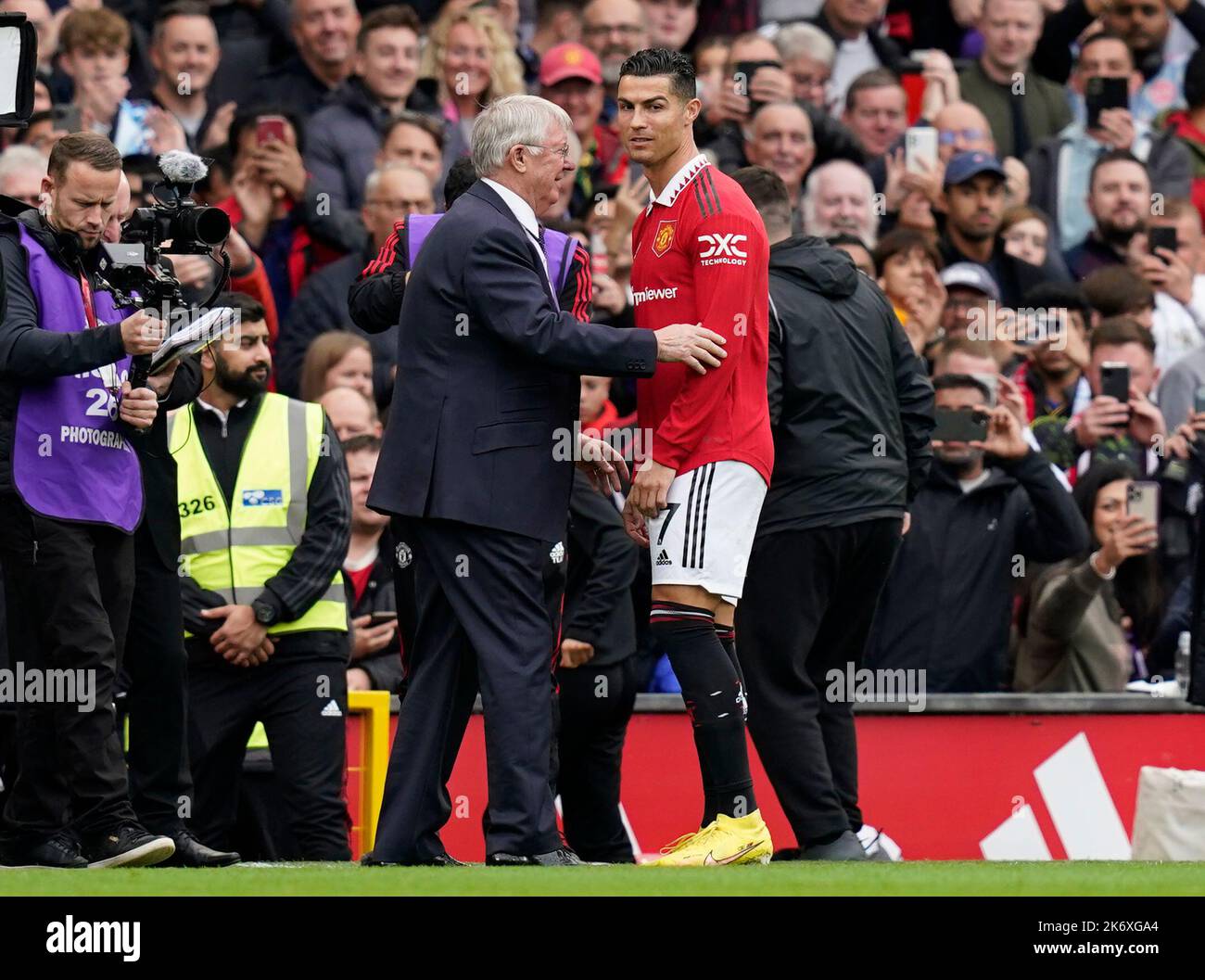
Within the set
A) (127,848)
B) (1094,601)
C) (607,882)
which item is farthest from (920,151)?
(607,882)

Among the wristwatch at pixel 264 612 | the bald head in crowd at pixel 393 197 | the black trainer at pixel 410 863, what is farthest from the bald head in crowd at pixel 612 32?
the black trainer at pixel 410 863

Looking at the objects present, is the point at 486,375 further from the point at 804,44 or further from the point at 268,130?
the point at 804,44

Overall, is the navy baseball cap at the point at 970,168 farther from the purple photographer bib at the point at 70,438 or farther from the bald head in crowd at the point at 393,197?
the purple photographer bib at the point at 70,438

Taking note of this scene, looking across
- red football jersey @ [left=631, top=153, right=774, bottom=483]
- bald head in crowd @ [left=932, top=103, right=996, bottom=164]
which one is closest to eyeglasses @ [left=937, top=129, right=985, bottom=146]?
bald head in crowd @ [left=932, top=103, right=996, bottom=164]

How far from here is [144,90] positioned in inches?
534

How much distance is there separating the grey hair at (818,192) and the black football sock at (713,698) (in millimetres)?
6049

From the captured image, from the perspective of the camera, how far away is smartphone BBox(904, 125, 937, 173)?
13.9 meters

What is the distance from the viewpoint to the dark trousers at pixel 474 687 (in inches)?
289

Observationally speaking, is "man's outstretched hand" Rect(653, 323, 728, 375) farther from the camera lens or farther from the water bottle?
the water bottle

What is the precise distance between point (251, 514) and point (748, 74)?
5591 millimetres

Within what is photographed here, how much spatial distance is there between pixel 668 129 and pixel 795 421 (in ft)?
4.59

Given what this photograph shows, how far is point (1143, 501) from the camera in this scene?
11.0 m

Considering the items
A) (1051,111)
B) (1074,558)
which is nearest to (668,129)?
(1074,558)

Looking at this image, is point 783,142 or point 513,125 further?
point 783,142
